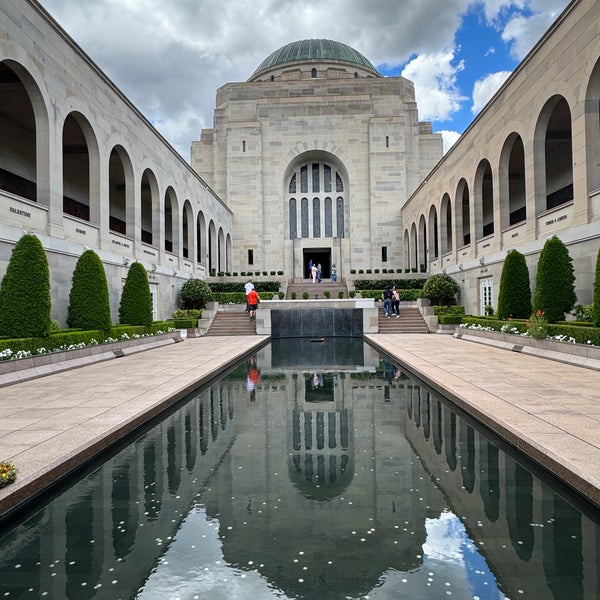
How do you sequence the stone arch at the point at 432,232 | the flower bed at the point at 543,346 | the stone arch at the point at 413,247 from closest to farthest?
the flower bed at the point at 543,346
the stone arch at the point at 432,232
the stone arch at the point at 413,247

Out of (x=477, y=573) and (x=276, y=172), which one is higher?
(x=276, y=172)

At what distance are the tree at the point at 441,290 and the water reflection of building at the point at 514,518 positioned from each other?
1877cm

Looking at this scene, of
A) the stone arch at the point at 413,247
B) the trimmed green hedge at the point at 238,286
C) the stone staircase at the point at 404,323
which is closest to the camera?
the stone staircase at the point at 404,323

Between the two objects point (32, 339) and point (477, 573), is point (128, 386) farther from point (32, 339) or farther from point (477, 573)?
point (477, 573)

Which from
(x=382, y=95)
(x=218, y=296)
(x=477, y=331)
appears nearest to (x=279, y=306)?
(x=218, y=296)

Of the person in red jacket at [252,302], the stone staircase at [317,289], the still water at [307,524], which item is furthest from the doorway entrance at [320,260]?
the still water at [307,524]

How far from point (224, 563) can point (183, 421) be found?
145 inches

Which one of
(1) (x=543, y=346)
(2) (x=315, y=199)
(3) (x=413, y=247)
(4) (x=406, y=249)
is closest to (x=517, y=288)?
(1) (x=543, y=346)

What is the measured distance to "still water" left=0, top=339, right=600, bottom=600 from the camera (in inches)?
112

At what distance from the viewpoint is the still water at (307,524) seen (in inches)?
112

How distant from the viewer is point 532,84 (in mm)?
16625

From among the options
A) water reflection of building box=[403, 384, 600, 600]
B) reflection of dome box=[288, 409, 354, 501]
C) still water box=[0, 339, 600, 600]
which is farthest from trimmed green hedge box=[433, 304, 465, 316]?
water reflection of building box=[403, 384, 600, 600]

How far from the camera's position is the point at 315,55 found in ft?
164

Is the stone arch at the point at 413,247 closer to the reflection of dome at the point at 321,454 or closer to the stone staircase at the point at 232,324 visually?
→ the stone staircase at the point at 232,324
